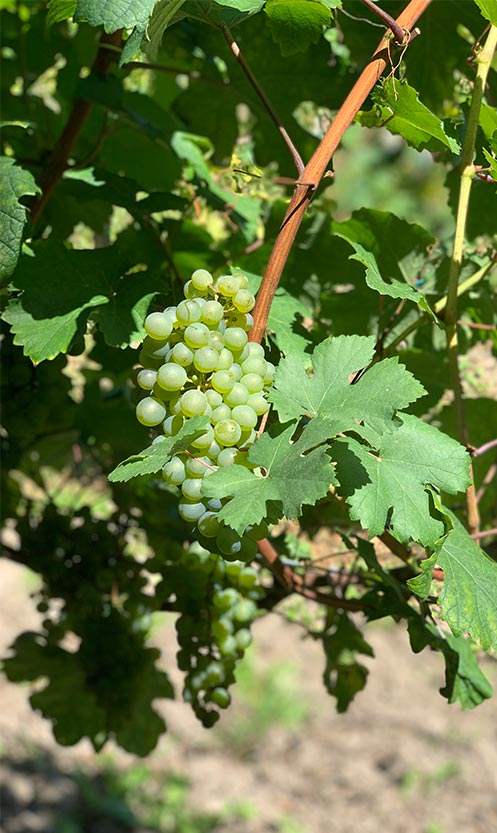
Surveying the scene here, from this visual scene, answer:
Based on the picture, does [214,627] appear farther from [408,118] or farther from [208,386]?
[408,118]

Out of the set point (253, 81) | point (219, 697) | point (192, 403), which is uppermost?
point (253, 81)

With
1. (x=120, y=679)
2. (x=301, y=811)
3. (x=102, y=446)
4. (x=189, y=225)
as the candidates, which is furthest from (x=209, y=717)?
(x=301, y=811)

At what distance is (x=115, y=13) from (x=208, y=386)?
0.24 meters

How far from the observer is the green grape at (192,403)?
0.60 metres

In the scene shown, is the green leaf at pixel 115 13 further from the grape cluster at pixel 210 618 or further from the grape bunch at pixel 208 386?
the grape cluster at pixel 210 618

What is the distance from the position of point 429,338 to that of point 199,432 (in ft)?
1.46

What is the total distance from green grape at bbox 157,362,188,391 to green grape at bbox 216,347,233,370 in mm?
23

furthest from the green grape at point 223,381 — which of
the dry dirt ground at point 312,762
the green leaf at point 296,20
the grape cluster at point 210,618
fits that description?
the dry dirt ground at point 312,762

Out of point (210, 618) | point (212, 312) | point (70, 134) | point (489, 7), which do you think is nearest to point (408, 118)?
point (489, 7)

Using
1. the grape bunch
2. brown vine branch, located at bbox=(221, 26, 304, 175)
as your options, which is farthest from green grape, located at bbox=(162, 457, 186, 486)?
brown vine branch, located at bbox=(221, 26, 304, 175)

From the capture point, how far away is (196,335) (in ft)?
2.00

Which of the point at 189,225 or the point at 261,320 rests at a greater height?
the point at 261,320

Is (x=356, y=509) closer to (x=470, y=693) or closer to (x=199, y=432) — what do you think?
(x=199, y=432)

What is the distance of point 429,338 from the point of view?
3.14 ft
